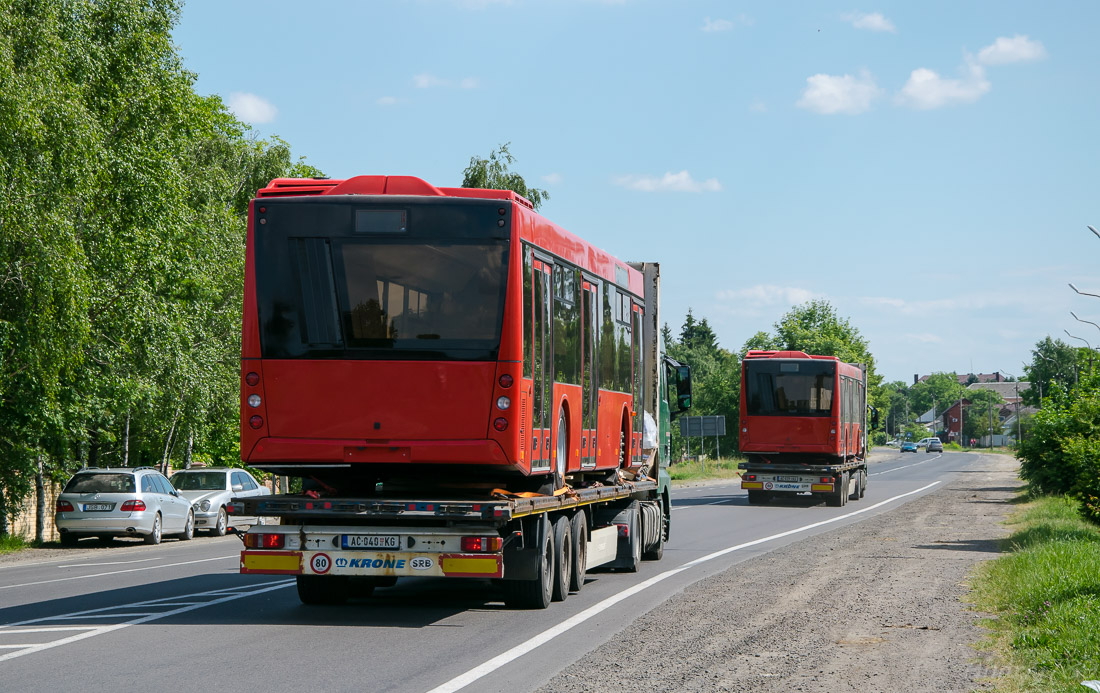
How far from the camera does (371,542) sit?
440 inches

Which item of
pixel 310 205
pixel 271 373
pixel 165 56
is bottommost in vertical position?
pixel 271 373

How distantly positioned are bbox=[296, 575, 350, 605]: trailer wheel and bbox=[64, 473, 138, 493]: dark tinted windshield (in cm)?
1382

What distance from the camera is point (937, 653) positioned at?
32.5 ft

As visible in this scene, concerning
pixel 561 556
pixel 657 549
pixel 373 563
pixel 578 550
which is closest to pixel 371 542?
pixel 373 563

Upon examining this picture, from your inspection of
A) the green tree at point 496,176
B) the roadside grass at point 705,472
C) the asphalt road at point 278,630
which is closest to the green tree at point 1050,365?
the roadside grass at point 705,472

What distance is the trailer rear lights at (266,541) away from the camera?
11227 millimetres

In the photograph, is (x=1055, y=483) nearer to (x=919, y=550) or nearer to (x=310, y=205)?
(x=919, y=550)

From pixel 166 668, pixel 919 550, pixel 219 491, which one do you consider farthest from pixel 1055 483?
pixel 166 668

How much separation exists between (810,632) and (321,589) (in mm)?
4734

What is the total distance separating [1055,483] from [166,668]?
99.4 feet

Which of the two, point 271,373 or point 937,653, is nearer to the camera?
point 937,653

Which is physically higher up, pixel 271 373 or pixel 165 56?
pixel 165 56

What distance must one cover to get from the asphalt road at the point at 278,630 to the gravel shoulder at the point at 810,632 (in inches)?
15.9

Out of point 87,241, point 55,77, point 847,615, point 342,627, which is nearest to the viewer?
point 342,627
